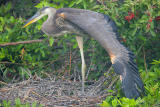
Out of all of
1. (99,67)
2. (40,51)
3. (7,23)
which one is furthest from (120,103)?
(7,23)

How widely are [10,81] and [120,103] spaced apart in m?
2.03

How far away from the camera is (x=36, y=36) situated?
564 cm

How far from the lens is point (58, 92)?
471 cm

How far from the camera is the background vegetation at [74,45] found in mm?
5023

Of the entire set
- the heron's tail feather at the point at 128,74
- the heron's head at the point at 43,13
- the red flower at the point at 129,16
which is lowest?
the heron's tail feather at the point at 128,74

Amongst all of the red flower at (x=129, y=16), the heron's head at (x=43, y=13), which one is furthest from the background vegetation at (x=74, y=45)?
the heron's head at (x=43, y=13)

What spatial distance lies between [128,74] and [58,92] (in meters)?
1.09

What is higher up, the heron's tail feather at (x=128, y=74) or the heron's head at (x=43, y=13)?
the heron's head at (x=43, y=13)

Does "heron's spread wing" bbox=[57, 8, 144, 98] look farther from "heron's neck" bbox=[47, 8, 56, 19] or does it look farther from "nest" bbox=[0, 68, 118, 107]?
"nest" bbox=[0, 68, 118, 107]

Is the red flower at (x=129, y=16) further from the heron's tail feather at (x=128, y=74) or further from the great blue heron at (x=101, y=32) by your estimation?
the heron's tail feather at (x=128, y=74)

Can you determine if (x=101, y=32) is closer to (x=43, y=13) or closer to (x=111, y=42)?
(x=111, y=42)

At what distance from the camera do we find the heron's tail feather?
13.5 ft

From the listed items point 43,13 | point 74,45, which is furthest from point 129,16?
point 43,13

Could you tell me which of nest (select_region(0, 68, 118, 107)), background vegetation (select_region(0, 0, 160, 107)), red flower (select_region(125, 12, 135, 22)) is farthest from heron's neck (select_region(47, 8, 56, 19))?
red flower (select_region(125, 12, 135, 22))
